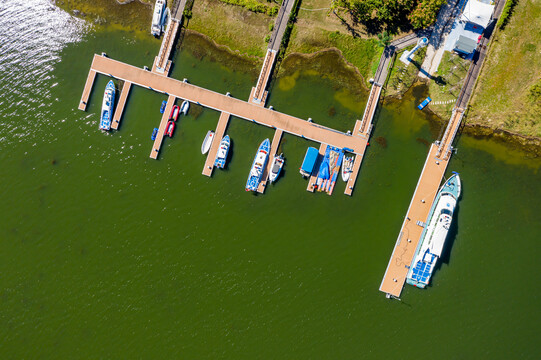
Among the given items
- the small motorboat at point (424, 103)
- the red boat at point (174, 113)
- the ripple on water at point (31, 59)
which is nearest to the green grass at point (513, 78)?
the small motorboat at point (424, 103)

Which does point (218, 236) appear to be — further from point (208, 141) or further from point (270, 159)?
point (208, 141)

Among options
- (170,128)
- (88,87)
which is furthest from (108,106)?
(170,128)

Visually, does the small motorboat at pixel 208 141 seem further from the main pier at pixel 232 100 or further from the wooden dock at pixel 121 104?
the wooden dock at pixel 121 104

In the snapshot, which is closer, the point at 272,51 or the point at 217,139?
the point at 272,51

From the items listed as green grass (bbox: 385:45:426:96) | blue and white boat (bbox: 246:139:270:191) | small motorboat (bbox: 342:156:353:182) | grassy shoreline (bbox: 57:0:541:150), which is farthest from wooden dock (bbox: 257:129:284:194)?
green grass (bbox: 385:45:426:96)

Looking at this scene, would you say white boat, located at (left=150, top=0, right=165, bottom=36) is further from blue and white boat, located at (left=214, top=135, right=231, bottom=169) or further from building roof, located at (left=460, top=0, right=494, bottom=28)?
building roof, located at (left=460, top=0, right=494, bottom=28)

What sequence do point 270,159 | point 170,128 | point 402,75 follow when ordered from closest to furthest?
point 402,75 → point 270,159 → point 170,128
